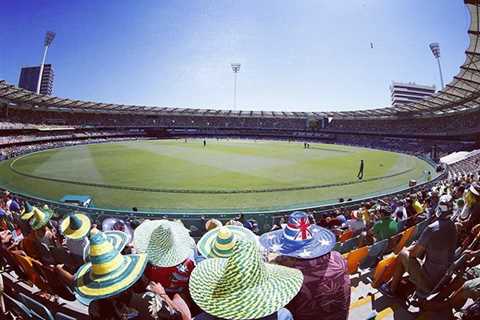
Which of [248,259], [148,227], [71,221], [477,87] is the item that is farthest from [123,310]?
[477,87]

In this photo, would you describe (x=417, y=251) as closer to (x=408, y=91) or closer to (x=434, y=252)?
(x=434, y=252)

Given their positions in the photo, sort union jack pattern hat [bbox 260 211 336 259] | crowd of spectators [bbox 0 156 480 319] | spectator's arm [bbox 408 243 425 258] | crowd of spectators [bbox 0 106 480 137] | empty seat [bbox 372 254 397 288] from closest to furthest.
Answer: crowd of spectators [bbox 0 156 480 319] < union jack pattern hat [bbox 260 211 336 259] < spectator's arm [bbox 408 243 425 258] < empty seat [bbox 372 254 397 288] < crowd of spectators [bbox 0 106 480 137]

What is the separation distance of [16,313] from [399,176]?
79.8 feet

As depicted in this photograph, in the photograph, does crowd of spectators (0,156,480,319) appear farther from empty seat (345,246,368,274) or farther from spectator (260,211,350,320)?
empty seat (345,246,368,274)

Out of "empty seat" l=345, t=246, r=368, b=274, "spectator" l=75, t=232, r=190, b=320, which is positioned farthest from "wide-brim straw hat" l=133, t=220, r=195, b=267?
"empty seat" l=345, t=246, r=368, b=274

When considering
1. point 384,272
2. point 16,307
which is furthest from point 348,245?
point 16,307

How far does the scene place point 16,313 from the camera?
143 inches

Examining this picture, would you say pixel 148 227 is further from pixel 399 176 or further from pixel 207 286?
pixel 399 176

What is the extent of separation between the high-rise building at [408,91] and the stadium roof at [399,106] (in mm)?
73892

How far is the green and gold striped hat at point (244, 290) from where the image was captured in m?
2.01

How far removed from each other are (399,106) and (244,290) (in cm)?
5519

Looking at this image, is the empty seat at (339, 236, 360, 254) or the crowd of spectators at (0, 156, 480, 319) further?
the empty seat at (339, 236, 360, 254)

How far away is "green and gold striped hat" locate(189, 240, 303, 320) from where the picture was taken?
201cm

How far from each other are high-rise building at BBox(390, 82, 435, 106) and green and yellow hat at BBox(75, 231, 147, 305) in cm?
14218
